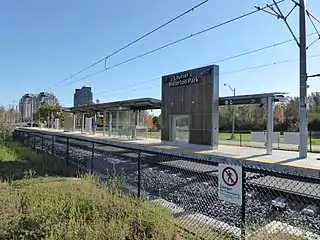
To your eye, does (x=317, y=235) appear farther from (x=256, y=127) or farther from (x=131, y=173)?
(x=256, y=127)

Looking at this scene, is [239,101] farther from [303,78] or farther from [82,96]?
[82,96]

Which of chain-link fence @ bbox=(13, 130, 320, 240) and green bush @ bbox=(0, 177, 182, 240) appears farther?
chain-link fence @ bbox=(13, 130, 320, 240)

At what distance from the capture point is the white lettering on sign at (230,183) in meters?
4.08

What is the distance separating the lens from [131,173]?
865cm

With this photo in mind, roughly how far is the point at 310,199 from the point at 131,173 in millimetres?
4381

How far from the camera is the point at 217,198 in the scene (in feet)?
18.9

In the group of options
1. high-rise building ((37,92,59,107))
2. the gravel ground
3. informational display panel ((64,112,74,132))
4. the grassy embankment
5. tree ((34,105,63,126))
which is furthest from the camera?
high-rise building ((37,92,59,107))

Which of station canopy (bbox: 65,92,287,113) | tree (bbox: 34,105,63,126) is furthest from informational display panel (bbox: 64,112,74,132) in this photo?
tree (bbox: 34,105,63,126)

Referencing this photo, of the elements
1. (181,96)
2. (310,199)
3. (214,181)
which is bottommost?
(310,199)

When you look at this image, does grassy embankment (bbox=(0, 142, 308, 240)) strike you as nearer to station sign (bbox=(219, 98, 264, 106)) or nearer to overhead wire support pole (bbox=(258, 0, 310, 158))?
overhead wire support pole (bbox=(258, 0, 310, 158))

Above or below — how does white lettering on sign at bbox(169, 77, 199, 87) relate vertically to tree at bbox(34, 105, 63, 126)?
above

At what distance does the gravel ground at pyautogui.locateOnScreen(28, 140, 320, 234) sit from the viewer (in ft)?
17.4

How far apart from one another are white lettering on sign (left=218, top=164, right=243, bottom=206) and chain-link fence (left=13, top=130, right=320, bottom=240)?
93mm

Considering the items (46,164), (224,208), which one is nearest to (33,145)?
(46,164)
